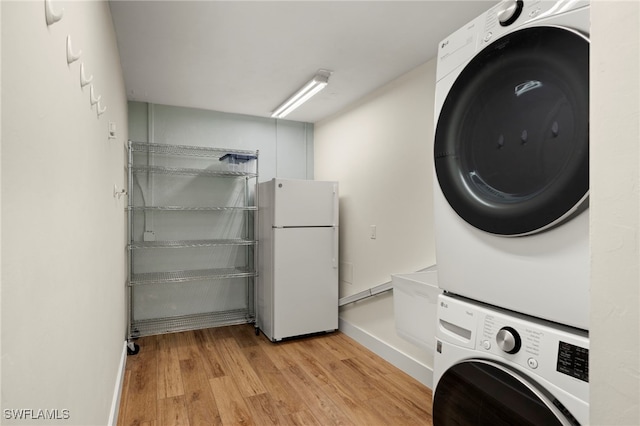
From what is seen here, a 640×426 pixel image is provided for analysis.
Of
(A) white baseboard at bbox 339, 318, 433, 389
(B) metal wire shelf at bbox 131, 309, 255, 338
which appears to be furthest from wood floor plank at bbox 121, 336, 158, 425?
(A) white baseboard at bbox 339, 318, 433, 389

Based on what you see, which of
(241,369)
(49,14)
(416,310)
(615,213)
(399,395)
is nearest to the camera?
(615,213)

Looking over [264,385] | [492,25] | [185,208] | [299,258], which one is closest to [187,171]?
[185,208]

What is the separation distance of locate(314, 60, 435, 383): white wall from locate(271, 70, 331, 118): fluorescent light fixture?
21.6 inches

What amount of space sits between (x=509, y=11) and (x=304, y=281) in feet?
9.03

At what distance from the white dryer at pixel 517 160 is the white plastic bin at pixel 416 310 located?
36 cm

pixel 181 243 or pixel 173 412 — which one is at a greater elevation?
pixel 181 243

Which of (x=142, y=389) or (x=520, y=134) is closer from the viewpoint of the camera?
(x=520, y=134)

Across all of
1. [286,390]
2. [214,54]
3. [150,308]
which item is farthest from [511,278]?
[150,308]

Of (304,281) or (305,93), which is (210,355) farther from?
(305,93)

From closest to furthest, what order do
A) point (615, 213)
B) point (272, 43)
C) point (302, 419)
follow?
point (615, 213) < point (302, 419) < point (272, 43)

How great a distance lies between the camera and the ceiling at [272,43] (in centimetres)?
186

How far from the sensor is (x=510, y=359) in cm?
96

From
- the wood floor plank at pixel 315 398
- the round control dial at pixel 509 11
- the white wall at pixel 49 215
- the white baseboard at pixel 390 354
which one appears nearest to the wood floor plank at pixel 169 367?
the wood floor plank at pixel 315 398

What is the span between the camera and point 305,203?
3.37 metres
